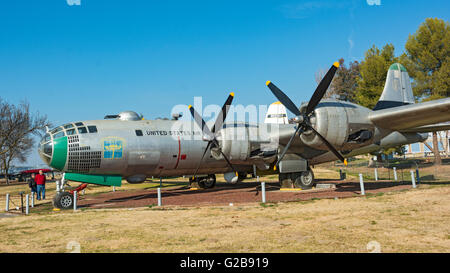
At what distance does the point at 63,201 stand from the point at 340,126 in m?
14.7

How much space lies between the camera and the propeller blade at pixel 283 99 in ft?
59.1

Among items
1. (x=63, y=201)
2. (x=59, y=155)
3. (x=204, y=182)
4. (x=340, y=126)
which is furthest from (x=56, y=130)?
(x=340, y=126)

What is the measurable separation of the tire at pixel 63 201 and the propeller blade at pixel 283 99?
12225mm

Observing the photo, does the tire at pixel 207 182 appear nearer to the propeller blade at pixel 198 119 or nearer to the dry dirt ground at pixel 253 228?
the propeller blade at pixel 198 119

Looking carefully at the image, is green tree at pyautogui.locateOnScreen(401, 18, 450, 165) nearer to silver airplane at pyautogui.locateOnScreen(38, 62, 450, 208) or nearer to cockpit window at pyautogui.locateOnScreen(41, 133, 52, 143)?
silver airplane at pyautogui.locateOnScreen(38, 62, 450, 208)

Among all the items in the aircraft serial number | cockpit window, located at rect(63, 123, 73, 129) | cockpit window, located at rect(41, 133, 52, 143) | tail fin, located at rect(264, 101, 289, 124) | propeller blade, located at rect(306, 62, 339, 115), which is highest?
tail fin, located at rect(264, 101, 289, 124)

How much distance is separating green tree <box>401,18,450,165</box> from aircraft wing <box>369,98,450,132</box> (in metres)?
25.2

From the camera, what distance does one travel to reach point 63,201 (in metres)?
16.5

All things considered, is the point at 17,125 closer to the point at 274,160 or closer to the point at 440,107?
the point at 274,160

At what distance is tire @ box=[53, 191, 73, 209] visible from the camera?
645 inches

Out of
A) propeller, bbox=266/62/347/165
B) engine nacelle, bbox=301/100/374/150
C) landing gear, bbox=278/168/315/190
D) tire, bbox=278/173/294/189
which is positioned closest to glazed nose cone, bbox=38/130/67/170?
propeller, bbox=266/62/347/165

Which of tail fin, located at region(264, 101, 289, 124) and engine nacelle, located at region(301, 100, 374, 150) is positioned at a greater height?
tail fin, located at region(264, 101, 289, 124)

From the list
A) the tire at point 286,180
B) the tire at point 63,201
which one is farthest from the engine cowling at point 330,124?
the tire at point 63,201
